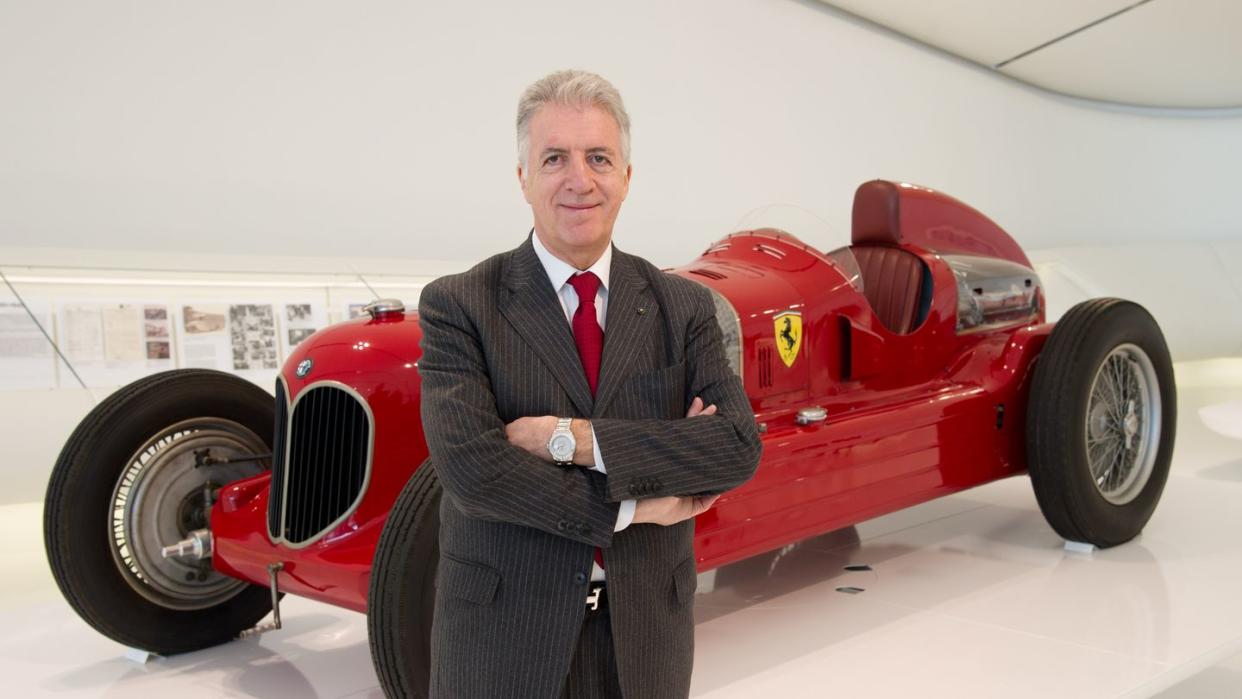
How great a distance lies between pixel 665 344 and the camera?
1635 mm

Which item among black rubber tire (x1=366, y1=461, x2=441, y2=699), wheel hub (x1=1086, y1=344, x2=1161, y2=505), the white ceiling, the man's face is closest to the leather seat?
wheel hub (x1=1086, y1=344, x2=1161, y2=505)

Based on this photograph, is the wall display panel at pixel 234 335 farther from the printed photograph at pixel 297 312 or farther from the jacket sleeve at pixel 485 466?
the jacket sleeve at pixel 485 466

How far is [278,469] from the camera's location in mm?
3039

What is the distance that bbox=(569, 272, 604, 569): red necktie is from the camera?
158 centimetres

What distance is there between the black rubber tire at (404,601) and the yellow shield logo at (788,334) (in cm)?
164

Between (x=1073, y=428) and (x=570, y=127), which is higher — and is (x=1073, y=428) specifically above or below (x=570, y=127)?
below

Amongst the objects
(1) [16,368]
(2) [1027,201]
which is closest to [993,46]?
(2) [1027,201]

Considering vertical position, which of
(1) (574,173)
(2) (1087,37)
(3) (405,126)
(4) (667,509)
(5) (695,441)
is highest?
(2) (1087,37)

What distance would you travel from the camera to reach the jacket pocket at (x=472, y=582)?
1.49 metres

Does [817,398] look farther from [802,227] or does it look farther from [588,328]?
[588,328]

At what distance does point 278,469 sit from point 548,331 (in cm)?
180

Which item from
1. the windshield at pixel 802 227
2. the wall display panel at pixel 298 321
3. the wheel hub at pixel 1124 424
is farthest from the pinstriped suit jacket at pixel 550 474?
the wall display panel at pixel 298 321

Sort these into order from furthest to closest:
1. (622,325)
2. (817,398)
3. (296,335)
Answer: (296,335)
(817,398)
(622,325)

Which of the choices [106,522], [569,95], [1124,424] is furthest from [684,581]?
[1124,424]
